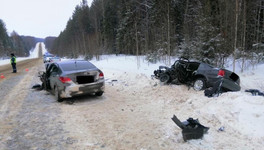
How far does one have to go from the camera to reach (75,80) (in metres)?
6.75

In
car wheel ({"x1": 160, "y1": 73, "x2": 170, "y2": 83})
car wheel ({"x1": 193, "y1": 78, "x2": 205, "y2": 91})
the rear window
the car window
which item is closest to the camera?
the rear window

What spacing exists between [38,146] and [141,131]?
2233 mm

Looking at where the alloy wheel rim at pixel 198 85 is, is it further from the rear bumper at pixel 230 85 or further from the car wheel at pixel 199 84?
the rear bumper at pixel 230 85

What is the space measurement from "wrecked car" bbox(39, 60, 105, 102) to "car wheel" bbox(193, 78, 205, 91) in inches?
157

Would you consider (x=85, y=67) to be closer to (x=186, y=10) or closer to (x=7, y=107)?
(x=7, y=107)

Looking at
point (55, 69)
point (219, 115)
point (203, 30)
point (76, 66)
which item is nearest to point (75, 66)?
point (76, 66)

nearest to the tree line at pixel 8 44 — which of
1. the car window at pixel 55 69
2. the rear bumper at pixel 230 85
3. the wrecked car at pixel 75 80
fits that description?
the car window at pixel 55 69

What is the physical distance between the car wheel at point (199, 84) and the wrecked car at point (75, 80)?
3982 mm

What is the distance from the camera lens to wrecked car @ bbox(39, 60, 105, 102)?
21.9 feet

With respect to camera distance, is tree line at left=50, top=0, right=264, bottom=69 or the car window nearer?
the car window

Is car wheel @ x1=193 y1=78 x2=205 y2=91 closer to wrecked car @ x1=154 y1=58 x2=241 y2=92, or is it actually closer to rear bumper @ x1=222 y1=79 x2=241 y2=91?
wrecked car @ x1=154 y1=58 x2=241 y2=92

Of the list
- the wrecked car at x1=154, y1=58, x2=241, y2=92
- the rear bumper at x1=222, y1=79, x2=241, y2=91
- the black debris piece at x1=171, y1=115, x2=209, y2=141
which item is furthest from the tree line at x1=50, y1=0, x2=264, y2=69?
the black debris piece at x1=171, y1=115, x2=209, y2=141

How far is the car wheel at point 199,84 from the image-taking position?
25.5 ft

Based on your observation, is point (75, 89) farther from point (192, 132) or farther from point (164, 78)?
point (192, 132)
